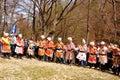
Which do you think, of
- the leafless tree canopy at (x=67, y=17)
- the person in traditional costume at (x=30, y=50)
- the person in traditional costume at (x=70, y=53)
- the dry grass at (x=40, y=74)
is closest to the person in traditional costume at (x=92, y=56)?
the person in traditional costume at (x=70, y=53)

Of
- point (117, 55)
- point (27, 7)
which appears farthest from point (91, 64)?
point (27, 7)

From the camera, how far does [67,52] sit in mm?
20094

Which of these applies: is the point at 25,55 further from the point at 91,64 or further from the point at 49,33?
the point at 49,33

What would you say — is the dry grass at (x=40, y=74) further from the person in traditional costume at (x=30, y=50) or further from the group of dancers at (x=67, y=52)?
the person in traditional costume at (x=30, y=50)

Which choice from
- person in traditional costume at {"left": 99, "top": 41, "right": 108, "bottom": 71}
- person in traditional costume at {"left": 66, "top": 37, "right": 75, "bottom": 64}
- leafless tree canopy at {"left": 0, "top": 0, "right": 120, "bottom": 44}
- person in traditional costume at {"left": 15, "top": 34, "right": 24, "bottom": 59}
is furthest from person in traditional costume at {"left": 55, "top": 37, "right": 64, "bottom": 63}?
leafless tree canopy at {"left": 0, "top": 0, "right": 120, "bottom": 44}

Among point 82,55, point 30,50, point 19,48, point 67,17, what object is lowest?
point 82,55

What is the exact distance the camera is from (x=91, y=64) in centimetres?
1983

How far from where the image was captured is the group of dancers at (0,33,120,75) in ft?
61.5

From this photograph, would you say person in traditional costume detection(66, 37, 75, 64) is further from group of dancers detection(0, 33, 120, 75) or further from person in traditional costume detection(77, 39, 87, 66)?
person in traditional costume detection(77, 39, 87, 66)

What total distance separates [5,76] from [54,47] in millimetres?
7853

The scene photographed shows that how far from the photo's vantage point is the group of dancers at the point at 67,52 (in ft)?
61.5

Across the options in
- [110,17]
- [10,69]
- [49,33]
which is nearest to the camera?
[10,69]

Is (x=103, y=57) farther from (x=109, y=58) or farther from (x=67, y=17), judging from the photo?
(x=67, y=17)

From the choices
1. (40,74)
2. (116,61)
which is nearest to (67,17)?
(116,61)
